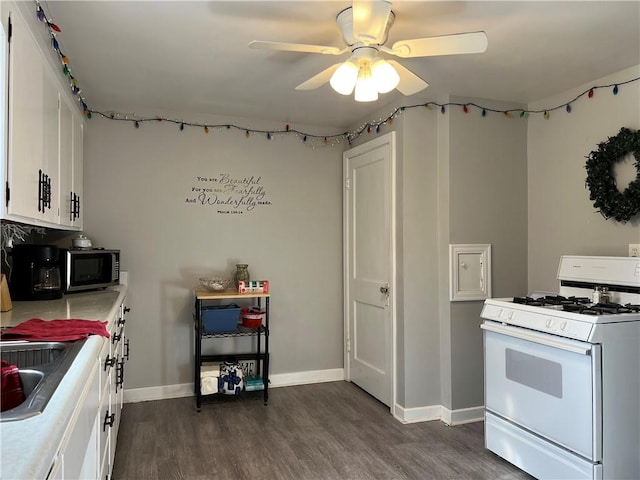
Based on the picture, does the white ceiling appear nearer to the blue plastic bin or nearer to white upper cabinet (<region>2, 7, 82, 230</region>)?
white upper cabinet (<region>2, 7, 82, 230</region>)

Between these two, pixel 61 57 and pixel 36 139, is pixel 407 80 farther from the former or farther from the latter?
pixel 61 57

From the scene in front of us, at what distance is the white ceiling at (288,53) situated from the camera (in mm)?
2098

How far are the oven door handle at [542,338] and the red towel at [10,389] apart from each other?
85.7 inches

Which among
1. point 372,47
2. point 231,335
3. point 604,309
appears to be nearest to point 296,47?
point 372,47

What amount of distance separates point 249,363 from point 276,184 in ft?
4.99

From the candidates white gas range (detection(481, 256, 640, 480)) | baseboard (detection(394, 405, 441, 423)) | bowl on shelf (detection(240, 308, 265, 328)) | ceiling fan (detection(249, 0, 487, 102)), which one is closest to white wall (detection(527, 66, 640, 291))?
white gas range (detection(481, 256, 640, 480))

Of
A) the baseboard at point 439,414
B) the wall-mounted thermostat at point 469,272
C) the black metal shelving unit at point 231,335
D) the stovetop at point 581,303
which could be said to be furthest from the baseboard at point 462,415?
the black metal shelving unit at point 231,335

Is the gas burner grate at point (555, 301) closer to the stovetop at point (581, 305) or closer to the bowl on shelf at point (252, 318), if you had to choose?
the stovetop at point (581, 305)

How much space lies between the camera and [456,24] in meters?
2.23

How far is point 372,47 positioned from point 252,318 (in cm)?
225

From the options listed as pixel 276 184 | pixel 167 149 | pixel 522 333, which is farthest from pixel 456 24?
pixel 167 149

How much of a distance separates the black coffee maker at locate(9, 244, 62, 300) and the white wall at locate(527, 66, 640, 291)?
3164 millimetres

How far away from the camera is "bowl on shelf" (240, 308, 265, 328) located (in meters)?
3.65

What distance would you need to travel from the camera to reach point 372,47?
2104 mm
